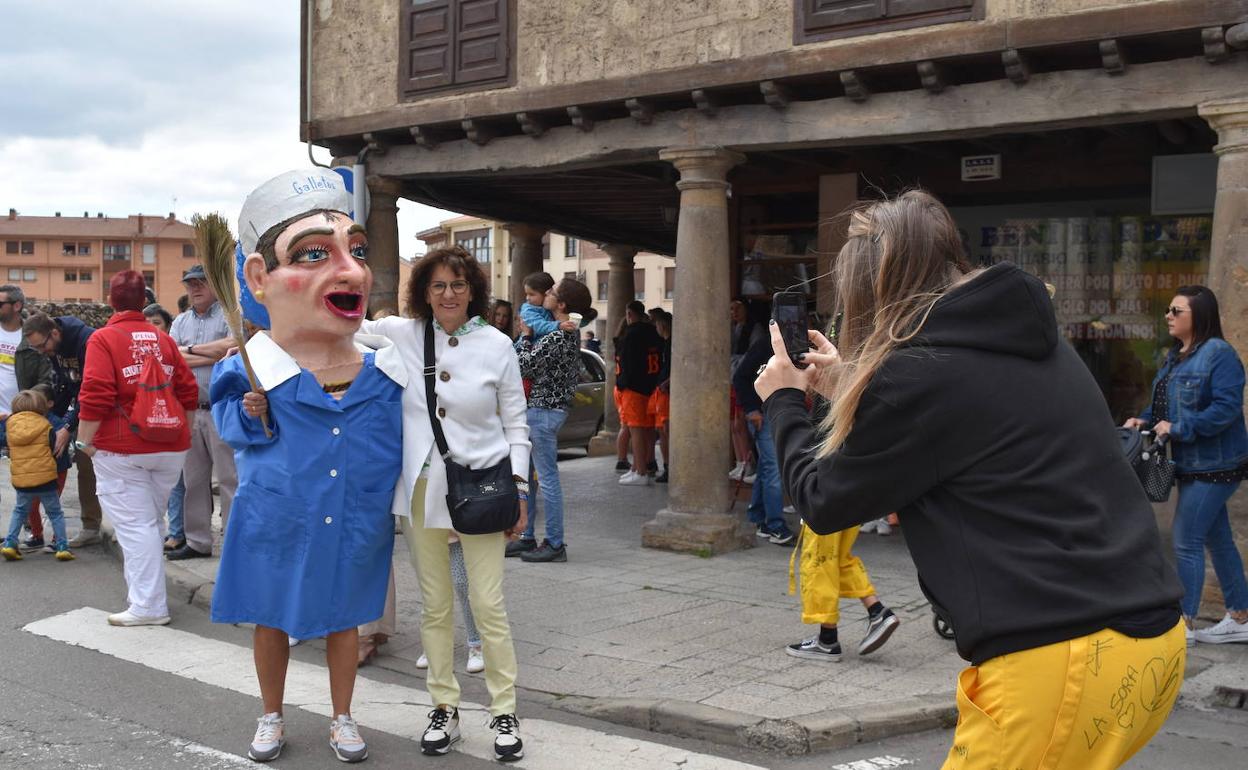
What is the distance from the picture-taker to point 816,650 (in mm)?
6477

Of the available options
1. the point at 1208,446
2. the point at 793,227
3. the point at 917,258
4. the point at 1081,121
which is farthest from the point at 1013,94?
the point at 917,258

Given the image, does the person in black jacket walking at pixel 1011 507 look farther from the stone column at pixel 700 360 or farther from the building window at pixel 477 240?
the building window at pixel 477 240

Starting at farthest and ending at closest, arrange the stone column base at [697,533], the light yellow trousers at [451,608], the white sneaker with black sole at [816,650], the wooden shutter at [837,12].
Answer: the stone column base at [697,533] < the wooden shutter at [837,12] < the white sneaker with black sole at [816,650] < the light yellow trousers at [451,608]

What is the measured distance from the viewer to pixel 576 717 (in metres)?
5.59

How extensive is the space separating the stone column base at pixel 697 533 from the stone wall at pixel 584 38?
3506mm

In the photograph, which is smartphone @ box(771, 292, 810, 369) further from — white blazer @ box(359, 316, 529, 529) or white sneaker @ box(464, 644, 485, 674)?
white sneaker @ box(464, 644, 485, 674)

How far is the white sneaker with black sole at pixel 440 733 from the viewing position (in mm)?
4887

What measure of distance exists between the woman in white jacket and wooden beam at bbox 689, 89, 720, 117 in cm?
453

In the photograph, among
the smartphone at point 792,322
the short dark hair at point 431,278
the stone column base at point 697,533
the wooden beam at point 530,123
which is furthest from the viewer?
the wooden beam at point 530,123

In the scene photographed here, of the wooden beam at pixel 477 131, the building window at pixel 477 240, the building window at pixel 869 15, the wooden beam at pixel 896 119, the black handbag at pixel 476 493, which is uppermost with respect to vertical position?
the building window at pixel 477 240

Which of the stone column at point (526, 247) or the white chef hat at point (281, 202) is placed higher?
the stone column at point (526, 247)

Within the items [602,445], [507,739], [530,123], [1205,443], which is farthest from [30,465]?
[602,445]

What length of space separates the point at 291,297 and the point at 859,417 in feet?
9.68

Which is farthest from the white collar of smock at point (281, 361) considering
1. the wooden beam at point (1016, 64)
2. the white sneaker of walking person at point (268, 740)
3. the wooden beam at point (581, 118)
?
Result: the wooden beam at point (581, 118)
